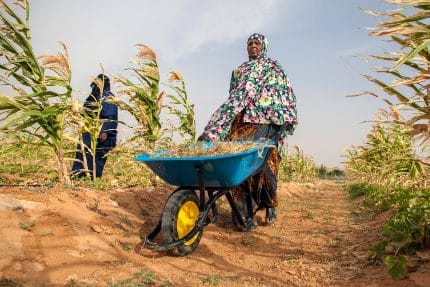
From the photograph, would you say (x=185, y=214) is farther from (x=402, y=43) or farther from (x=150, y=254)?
(x=402, y=43)

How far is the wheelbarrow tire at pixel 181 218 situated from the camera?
8.73ft

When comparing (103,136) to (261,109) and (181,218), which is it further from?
(181,218)

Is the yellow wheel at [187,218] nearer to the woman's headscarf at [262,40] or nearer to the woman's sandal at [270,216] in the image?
the woman's sandal at [270,216]

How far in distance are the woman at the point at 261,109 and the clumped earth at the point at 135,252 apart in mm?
508

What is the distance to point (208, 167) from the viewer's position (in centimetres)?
273

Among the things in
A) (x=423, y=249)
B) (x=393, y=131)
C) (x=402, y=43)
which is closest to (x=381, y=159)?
(x=393, y=131)

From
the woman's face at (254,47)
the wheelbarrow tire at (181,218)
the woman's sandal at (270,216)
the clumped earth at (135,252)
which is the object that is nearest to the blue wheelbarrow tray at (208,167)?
the wheelbarrow tire at (181,218)

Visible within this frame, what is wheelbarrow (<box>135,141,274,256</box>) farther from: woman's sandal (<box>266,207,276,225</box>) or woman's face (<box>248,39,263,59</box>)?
woman's face (<box>248,39,263,59</box>)

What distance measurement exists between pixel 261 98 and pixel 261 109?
0.13 meters

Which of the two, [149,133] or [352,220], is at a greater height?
[149,133]

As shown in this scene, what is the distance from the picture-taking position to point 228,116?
3.78 m

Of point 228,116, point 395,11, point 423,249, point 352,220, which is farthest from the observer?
point 352,220

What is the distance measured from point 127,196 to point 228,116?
145cm

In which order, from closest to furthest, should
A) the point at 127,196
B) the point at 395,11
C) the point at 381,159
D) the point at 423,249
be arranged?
the point at 395,11, the point at 423,249, the point at 127,196, the point at 381,159
